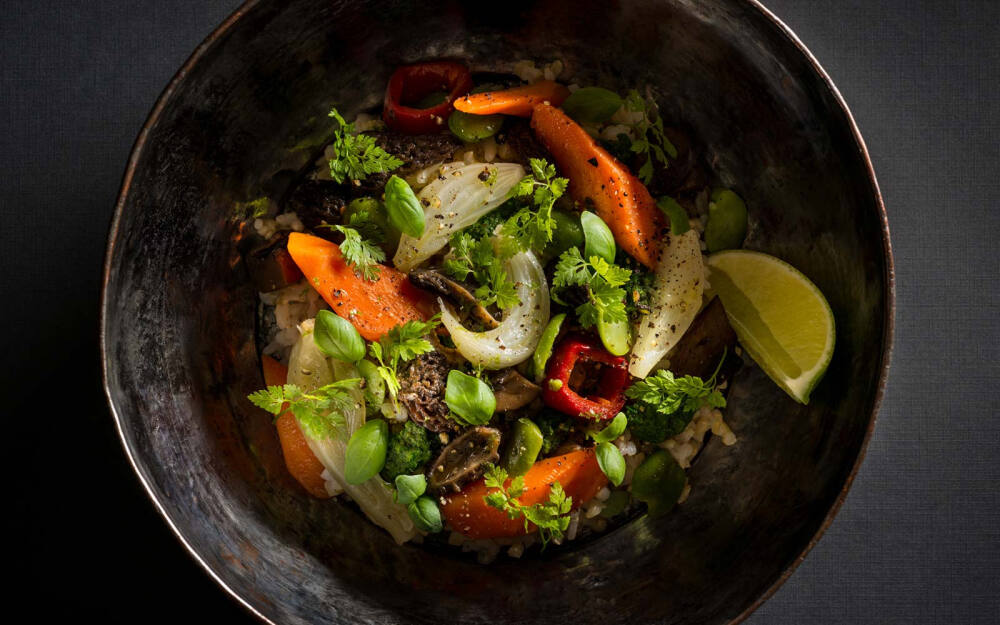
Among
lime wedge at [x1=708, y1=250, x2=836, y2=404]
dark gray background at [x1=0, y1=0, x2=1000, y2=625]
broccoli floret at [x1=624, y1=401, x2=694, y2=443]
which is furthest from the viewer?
dark gray background at [x1=0, y1=0, x2=1000, y2=625]

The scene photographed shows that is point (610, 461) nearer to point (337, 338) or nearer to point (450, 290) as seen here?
point (450, 290)

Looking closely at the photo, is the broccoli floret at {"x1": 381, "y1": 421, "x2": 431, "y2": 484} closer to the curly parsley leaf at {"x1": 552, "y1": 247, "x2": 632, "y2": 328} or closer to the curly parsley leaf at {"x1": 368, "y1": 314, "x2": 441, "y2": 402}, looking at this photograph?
the curly parsley leaf at {"x1": 368, "y1": 314, "x2": 441, "y2": 402}

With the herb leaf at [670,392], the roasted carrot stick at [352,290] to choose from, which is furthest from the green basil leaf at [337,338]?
the herb leaf at [670,392]

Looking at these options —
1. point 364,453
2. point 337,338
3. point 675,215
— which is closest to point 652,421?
point 675,215

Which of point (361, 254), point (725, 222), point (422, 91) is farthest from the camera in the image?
point (422, 91)

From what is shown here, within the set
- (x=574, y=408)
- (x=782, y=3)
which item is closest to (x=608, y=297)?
(x=574, y=408)

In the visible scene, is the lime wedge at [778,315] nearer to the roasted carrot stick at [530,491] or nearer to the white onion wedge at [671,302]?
the white onion wedge at [671,302]

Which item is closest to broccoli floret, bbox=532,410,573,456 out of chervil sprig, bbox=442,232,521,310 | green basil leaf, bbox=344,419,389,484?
chervil sprig, bbox=442,232,521,310
